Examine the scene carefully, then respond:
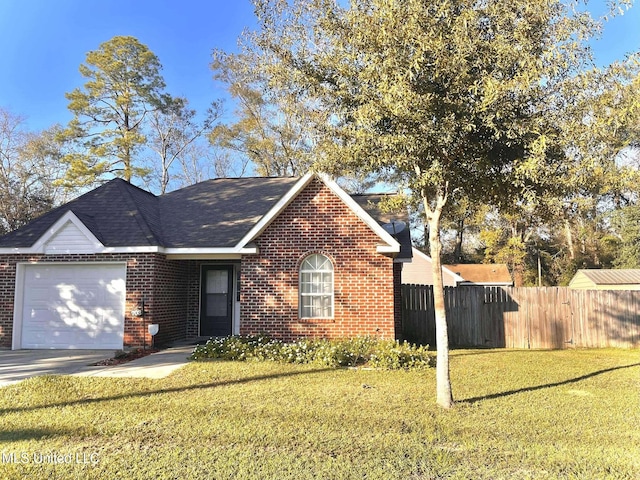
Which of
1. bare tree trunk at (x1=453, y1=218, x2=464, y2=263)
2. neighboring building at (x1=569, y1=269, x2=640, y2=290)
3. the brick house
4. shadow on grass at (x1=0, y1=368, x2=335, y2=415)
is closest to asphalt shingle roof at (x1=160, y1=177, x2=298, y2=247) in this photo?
the brick house

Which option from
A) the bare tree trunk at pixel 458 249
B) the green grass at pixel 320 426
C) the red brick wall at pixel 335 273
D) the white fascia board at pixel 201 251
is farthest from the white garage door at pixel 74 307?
the bare tree trunk at pixel 458 249

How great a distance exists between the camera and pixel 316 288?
1181cm

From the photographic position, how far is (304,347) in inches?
394

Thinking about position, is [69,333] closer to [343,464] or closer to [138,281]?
[138,281]

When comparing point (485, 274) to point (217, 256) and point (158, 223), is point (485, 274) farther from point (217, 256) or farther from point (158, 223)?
point (158, 223)

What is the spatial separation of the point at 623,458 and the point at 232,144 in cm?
3114

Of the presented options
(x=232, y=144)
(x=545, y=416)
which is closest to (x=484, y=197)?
(x=545, y=416)

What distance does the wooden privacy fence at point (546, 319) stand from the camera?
44.5 feet

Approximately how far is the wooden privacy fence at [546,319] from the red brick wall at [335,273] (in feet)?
11.1

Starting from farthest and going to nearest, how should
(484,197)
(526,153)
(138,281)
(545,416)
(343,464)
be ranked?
(138,281), (484,197), (526,153), (545,416), (343,464)

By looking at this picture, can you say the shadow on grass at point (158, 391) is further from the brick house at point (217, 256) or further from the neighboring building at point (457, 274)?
the neighboring building at point (457, 274)

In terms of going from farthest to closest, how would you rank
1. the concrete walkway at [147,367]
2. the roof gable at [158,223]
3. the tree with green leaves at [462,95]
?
the roof gable at [158,223], the concrete walkway at [147,367], the tree with green leaves at [462,95]

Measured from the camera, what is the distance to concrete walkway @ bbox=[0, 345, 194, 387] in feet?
28.3

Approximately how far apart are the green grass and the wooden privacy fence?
472 centimetres
